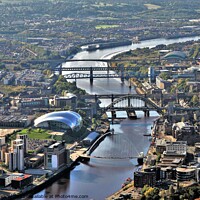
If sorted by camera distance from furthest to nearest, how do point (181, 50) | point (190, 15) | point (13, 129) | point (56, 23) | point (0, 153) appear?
1. point (190, 15)
2. point (56, 23)
3. point (181, 50)
4. point (13, 129)
5. point (0, 153)

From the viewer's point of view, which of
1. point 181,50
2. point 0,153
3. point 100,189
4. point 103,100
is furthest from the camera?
point 181,50

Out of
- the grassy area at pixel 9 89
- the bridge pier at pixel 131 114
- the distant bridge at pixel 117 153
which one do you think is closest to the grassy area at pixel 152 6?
the grassy area at pixel 9 89

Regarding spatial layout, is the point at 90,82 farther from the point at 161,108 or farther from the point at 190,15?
the point at 190,15

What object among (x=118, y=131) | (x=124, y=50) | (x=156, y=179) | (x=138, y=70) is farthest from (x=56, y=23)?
(x=156, y=179)

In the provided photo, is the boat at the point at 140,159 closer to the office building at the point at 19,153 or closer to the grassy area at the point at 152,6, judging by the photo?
the office building at the point at 19,153

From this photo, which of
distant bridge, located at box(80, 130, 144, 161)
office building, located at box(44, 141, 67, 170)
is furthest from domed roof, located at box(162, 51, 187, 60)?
office building, located at box(44, 141, 67, 170)

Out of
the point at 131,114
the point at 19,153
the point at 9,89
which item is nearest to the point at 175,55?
the point at 9,89

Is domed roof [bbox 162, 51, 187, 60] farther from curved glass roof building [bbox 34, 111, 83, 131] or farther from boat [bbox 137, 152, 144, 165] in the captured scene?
boat [bbox 137, 152, 144, 165]

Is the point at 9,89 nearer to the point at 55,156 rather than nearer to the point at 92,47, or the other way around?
the point at 55,156
